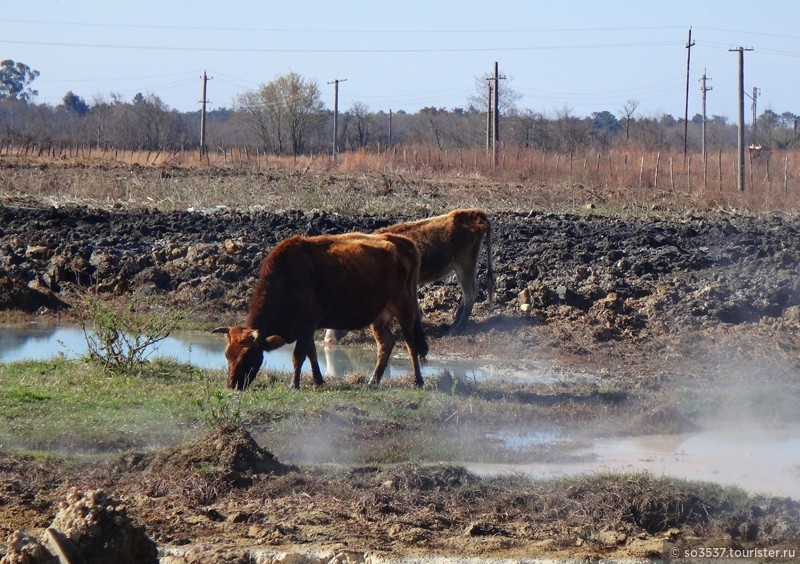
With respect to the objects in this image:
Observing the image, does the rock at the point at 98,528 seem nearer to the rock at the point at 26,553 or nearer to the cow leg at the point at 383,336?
the rock at the point at 26,553

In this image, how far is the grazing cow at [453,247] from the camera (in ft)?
49.6

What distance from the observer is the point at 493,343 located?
14.7 metres

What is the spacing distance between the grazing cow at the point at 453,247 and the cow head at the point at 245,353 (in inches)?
163

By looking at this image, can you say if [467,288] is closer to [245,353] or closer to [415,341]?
[415,341]

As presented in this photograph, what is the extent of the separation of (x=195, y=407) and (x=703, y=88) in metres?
68.6

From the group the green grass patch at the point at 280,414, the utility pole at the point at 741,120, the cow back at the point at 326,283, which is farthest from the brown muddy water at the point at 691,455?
the utility pole at the point at 741,120

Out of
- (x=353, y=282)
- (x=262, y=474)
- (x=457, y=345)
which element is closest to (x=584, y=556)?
(x=262, y=474)

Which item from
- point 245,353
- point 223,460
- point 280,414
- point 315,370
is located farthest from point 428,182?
point 223,460

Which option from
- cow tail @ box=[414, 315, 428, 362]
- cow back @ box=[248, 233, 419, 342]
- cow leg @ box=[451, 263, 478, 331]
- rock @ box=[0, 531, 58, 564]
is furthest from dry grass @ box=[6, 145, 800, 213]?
rock @ box=[0, 531, 58, 564]

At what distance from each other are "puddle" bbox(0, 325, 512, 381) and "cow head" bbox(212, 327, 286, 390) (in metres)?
1.61

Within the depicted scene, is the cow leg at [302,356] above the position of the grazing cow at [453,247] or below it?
below

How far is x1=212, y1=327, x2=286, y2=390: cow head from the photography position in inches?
415

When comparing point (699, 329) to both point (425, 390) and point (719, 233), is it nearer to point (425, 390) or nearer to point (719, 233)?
point (425, 390)

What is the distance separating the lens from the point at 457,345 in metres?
14.9
